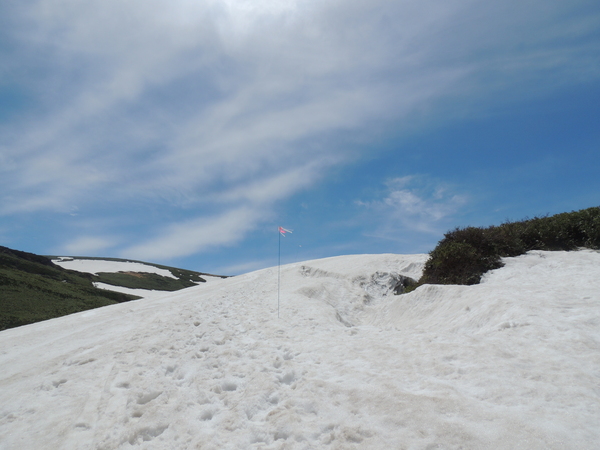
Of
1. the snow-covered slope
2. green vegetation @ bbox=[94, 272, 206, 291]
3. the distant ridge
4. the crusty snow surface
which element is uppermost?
the snow-covered slope

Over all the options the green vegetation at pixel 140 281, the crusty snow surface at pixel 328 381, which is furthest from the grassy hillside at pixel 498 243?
the green vegetation at pixel 140 281

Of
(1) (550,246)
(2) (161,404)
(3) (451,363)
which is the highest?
(1) (550,246)

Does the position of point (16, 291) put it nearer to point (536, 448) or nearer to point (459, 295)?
point (459, 295)

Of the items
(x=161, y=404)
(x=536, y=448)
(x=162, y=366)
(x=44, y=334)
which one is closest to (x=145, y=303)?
(x=44, y=334)

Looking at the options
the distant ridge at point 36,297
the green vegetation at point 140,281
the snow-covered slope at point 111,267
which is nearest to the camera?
the distant ridge at point 36,297

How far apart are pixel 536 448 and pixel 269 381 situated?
12.9 ft

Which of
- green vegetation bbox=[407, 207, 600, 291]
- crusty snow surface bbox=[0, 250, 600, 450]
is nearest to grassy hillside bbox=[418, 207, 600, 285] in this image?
green vegetation bbox=[407, 207, 600, 291]

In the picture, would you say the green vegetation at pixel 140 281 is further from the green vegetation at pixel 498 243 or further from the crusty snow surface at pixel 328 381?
the green vegetation at pixel 498 243

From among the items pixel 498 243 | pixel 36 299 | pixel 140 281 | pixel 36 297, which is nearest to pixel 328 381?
pixel 498 243

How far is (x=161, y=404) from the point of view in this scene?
544 centimetres

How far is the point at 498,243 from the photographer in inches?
599

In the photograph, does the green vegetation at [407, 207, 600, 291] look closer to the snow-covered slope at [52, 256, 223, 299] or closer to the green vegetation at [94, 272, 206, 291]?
the green vegetation at [94, 272, 206, 291]

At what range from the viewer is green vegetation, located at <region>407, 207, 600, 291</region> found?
14.3 meters

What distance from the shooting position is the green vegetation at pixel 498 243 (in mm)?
14289
